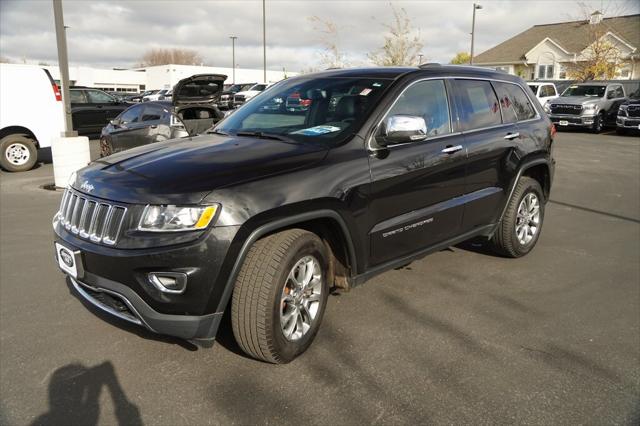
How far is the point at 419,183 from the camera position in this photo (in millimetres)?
3730

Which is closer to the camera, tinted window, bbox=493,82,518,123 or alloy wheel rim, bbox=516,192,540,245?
tinted window, bbox=493,82,518,123

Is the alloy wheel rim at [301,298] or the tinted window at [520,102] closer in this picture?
the alloy wheel rim at [301,298]

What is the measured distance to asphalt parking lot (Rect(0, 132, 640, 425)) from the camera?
270 cm

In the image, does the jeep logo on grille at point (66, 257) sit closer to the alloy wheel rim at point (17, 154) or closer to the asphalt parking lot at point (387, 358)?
the asphalt parking lot at point (387, 358)

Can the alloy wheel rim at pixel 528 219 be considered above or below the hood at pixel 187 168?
below

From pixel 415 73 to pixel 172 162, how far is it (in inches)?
79.0

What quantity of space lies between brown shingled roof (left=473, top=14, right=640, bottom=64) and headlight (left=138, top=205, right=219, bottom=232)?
39874mm

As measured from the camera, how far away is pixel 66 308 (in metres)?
3.97

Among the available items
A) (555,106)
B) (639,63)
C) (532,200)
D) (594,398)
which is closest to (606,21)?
(639,63)

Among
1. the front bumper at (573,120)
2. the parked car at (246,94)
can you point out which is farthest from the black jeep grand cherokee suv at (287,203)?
the parked car at (246,94)

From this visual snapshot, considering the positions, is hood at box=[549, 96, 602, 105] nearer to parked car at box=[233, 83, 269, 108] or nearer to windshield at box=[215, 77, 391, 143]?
parked car at box=[233, 83, 269, 108]

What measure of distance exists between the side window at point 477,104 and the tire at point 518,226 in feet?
2.55

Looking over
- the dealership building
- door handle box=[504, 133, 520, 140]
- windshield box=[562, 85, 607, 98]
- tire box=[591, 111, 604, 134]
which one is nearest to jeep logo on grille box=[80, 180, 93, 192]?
door handle box=[504, 133, 520, 140]

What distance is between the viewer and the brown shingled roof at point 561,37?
125 ft
